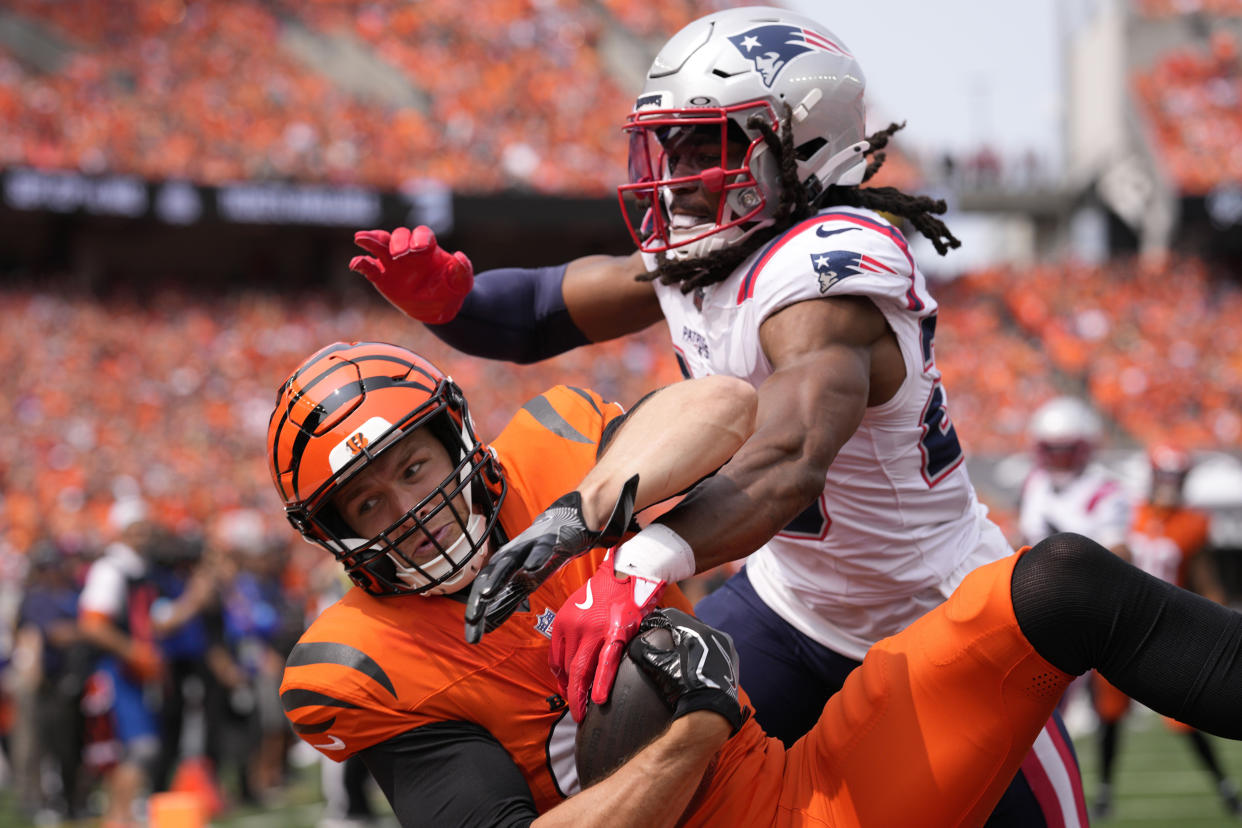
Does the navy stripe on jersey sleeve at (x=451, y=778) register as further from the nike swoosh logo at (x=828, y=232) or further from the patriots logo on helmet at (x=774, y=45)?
the patriots logo on helmet at (x=774, y=45)

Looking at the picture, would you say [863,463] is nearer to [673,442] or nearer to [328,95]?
[673,442]

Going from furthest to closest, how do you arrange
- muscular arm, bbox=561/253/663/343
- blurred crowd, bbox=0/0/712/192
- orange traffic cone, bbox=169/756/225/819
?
blurred crowd, bbox=0/0/712/192 → orange traffic cone, bbox=169/756/225/819 → muscular arm, bbox=561/253/663/343

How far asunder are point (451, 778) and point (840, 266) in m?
1.05

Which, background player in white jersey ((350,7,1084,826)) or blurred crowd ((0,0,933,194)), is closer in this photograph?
background player in white jersey ((350,7,1084,826))

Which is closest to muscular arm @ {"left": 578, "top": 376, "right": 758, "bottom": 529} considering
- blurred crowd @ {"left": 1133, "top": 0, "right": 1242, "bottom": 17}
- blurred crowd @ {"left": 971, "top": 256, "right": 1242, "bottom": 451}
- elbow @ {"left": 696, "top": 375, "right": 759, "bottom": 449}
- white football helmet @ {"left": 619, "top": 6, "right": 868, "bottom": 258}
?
elbow @ {"left": 696, "top": 375, "right": 759, "bottom": 449}

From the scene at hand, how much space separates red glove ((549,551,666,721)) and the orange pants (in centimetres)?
51

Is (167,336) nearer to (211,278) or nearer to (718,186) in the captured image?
(211,278)

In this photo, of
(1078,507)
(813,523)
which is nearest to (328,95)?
(1078,507)

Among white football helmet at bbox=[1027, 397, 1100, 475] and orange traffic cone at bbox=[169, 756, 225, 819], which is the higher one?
white football helmet at bbox=[1027, 397, 1100, 475]

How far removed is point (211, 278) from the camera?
20.1m

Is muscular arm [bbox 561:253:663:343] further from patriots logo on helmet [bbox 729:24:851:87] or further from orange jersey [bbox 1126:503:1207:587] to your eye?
orange jersey [bbox 1126:503:1207:587]

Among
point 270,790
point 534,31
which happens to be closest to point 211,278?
point 534,31

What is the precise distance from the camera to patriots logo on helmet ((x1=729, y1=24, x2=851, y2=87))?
96.0 inches

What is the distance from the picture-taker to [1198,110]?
21.8 meters
